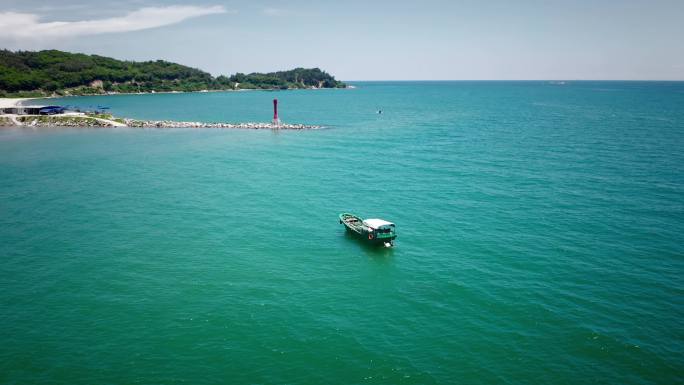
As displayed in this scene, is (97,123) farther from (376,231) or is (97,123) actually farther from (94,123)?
(376,231)

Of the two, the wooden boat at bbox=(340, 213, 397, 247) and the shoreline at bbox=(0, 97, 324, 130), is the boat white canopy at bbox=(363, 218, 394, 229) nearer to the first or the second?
the wooden boat at bbox=(340, 213, 397, 247)

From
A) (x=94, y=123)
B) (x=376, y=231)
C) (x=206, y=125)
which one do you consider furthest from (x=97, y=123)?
(x=376, y=231)

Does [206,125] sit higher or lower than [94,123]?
lower

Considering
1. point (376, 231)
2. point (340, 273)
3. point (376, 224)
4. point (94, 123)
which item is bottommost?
point (340, 273)

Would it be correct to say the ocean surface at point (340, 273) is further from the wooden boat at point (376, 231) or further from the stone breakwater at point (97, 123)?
the stone breakwater at point (97, 123)

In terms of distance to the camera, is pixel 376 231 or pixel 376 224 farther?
pixel 376 224

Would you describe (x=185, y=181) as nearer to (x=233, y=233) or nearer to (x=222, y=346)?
(x=233, y=233)

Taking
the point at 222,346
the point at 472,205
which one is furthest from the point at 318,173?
the point at 222,346

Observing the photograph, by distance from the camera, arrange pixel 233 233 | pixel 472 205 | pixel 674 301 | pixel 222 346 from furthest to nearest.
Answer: pixel 472 205 < pixel 233 233 < pixel 674 301 < pixel 222 346
